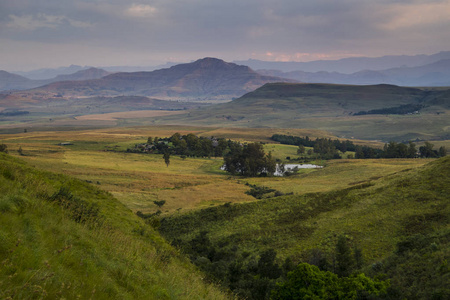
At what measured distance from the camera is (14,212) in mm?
10219

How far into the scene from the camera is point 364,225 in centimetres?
3578

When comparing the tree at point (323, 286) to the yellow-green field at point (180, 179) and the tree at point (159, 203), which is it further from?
the tree at point (159, 203)

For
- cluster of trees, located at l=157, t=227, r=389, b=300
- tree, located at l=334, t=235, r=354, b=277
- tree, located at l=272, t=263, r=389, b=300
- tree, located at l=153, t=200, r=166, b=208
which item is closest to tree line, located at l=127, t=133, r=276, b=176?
tree, located at l=153, t=200, r=166, b=208

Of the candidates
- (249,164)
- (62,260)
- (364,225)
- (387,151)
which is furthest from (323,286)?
(387,151)

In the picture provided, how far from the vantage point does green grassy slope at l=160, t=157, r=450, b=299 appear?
23.4 m

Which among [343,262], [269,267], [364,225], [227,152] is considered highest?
[343,262]

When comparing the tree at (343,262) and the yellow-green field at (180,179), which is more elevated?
the tree at (343,262)

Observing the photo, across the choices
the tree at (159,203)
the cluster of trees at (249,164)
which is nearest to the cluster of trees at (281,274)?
the tree at (159,203)

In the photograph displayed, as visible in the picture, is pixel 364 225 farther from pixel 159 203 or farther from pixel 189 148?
pixel 189 148

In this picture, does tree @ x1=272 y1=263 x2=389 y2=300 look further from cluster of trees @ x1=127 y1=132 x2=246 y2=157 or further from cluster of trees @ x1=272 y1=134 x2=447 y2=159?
cluster of trees @ x1=127 y1=132 x2=246 y2=157

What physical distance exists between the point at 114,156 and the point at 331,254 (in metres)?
129

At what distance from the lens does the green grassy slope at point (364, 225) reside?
76.8 ft

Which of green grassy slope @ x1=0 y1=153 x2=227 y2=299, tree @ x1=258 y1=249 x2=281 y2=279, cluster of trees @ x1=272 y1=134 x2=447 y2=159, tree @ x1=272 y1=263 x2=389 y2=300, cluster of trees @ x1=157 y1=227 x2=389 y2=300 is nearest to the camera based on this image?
green grassy slope @ x1=0 y1=153 x2=227 y2=299

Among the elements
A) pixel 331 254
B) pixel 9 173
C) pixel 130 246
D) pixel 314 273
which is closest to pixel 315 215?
pixel 331 254
